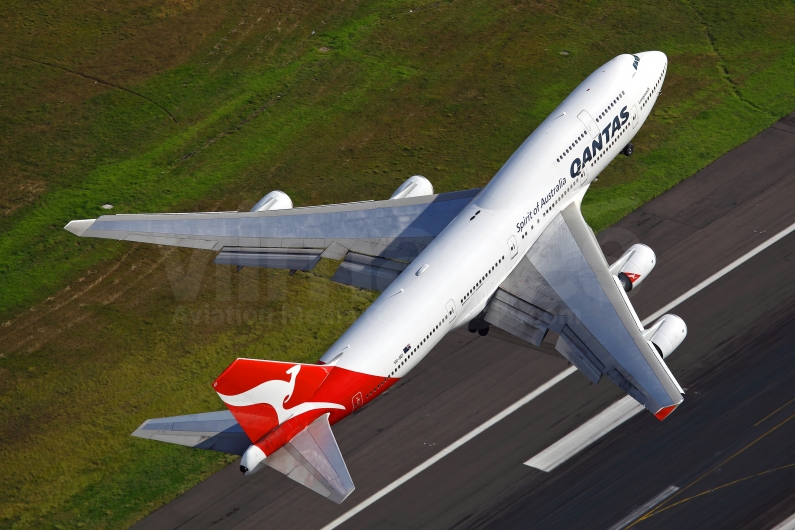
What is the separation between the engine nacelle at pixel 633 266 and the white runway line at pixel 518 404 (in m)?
2.84

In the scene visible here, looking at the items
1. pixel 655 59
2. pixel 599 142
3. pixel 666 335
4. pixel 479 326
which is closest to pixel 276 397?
pixel 479 326

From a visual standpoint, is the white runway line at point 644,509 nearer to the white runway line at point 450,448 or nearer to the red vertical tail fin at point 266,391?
the white runway line at point 450,448

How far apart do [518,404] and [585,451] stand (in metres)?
3.84

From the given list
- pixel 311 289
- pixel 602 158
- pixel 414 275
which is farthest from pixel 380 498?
pixel 602 158

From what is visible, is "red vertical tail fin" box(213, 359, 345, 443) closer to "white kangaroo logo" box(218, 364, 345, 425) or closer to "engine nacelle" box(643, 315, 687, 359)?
"white kangaroo logo" box(218, 364, 345, 425)

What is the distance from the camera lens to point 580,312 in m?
46.2

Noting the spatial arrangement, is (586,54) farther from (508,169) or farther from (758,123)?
(508,169)

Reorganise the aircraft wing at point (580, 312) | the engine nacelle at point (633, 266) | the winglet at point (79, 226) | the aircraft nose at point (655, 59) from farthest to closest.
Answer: the aircraft nose at point (655, 59), the engine nacelle at point (633, 266), the winglet at point (79, 226), the aircraft wing at point (580, 312)

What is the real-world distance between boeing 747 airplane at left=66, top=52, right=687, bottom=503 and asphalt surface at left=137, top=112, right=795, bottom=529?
3.37 m

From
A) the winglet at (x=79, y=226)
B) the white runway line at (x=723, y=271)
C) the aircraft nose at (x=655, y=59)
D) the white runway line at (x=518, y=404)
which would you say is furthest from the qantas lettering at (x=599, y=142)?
the winglet at (x=79, y=226)

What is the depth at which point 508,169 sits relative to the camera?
164 feet

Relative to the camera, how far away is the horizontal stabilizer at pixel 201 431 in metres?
36.8

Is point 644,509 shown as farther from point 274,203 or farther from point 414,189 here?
point 274,203

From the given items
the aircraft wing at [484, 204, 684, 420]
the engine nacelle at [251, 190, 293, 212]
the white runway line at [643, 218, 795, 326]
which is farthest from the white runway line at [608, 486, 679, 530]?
the engine nacelle at [251, 190, 293, 212]
